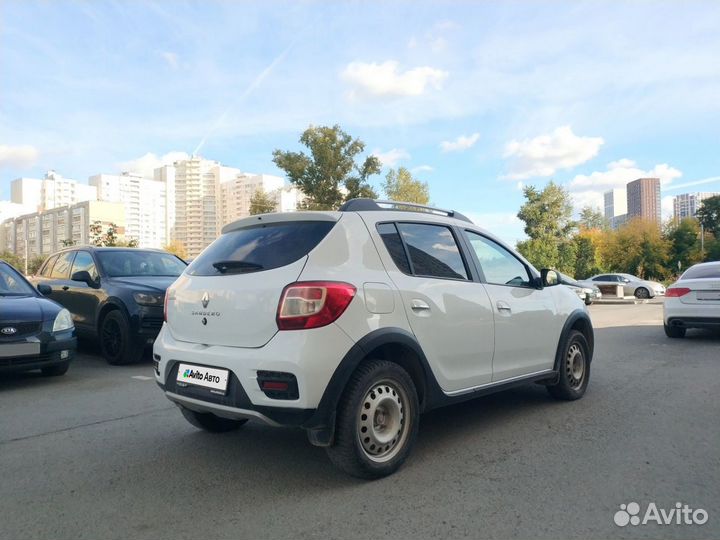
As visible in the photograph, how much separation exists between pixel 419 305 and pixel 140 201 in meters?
115

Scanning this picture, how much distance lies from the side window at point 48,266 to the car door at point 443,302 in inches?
337

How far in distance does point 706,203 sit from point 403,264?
78.1m

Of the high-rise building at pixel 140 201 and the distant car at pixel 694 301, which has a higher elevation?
the high-rise building at pixel 140 201

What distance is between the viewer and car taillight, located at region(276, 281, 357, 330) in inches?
125

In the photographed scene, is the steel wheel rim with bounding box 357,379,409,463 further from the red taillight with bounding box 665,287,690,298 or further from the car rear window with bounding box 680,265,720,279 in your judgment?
the car rear window with bounding box 680,265,720,279

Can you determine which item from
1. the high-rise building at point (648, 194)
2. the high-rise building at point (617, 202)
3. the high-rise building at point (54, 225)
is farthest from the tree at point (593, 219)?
the high-rise building at point (54, 225)

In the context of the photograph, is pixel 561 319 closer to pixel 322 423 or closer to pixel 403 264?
pixel 403 264

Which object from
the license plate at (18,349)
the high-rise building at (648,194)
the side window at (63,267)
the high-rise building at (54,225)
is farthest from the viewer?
the high-rise building at (648,194)

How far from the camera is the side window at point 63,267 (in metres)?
9.54

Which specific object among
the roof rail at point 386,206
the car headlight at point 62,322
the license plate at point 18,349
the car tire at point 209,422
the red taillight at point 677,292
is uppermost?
the roof rail at point 386,206

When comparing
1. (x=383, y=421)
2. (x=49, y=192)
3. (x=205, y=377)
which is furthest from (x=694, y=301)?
(x=49, y=192)

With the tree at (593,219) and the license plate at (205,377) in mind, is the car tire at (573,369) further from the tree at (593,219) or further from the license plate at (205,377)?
the tree at (593,219)

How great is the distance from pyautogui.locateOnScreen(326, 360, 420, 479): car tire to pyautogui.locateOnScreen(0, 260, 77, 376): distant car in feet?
15.1

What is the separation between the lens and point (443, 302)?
154 inches
